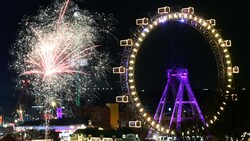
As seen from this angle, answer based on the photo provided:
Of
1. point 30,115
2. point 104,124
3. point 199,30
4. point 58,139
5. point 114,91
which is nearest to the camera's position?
point 199,30

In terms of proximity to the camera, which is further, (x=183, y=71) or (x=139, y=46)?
(x=183, y=71)

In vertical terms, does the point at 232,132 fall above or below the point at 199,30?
below

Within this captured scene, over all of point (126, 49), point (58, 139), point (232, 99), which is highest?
point (126, 49)

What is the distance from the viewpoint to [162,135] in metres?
38.8

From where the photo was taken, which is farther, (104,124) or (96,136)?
(104,124)

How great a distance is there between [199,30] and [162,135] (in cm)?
1146

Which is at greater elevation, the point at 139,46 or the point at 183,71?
the point at 139,46

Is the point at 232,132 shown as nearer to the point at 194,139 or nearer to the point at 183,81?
the point at 194,139

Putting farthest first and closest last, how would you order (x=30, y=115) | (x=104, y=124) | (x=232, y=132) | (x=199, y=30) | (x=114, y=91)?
1. (x=30, y=115)
2. (x=114, y=91)
3. (x=104, y=124)
4. (x=199, y=30)
5. (x=232, y=132)

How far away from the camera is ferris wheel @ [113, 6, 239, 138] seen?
1487 inches

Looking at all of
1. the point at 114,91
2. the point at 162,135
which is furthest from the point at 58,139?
the point at 114,91

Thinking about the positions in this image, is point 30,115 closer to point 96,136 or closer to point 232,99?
point 96,136

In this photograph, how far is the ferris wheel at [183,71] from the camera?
3778 cm

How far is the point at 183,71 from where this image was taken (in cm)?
4050
